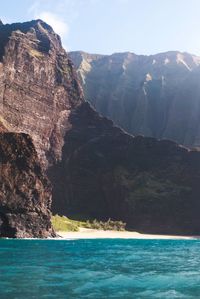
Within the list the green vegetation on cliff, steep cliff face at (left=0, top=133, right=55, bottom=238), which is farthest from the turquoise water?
the green vegetation on cliff

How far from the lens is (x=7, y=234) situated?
366ft

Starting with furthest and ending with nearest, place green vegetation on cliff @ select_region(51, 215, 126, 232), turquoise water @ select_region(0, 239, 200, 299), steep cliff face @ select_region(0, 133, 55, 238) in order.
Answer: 1. green vegetation on cliff @ select_region(51, 215, 126, 232)
2. steep cliff face @ select_region(0, 133, 55, 238)
3. turquoise water @ select_region(0, 239, 200, 299)

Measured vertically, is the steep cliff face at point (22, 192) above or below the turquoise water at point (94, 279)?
above

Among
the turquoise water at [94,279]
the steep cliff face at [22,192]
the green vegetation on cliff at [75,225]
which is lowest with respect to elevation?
the turquoise water at [94,279]

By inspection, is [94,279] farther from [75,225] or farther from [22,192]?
[75,225]

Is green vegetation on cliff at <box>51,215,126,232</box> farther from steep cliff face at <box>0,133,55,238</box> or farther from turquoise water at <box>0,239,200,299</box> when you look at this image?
turquoise water at <box>0,239,200,299</box>

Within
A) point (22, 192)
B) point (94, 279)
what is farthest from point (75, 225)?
point (94, 279)

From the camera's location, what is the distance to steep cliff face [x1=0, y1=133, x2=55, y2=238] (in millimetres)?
114062

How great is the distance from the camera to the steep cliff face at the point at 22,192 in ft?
374

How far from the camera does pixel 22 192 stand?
400 ft

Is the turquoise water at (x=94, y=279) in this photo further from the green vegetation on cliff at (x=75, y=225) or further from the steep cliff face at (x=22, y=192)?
the green vegetation on cliff at (x=75, y=225)

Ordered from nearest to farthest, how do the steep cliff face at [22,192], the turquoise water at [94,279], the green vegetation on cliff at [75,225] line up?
→ 1. the turquoise water at [94,279]
2. the steep cliff face at [22,192]
3. the green vegetation on cliff at [75,225]

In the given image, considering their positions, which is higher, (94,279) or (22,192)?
(22,192)

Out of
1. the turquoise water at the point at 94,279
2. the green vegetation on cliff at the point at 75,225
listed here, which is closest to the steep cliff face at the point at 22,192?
the green vegetation on cliff at the point at 75,225
